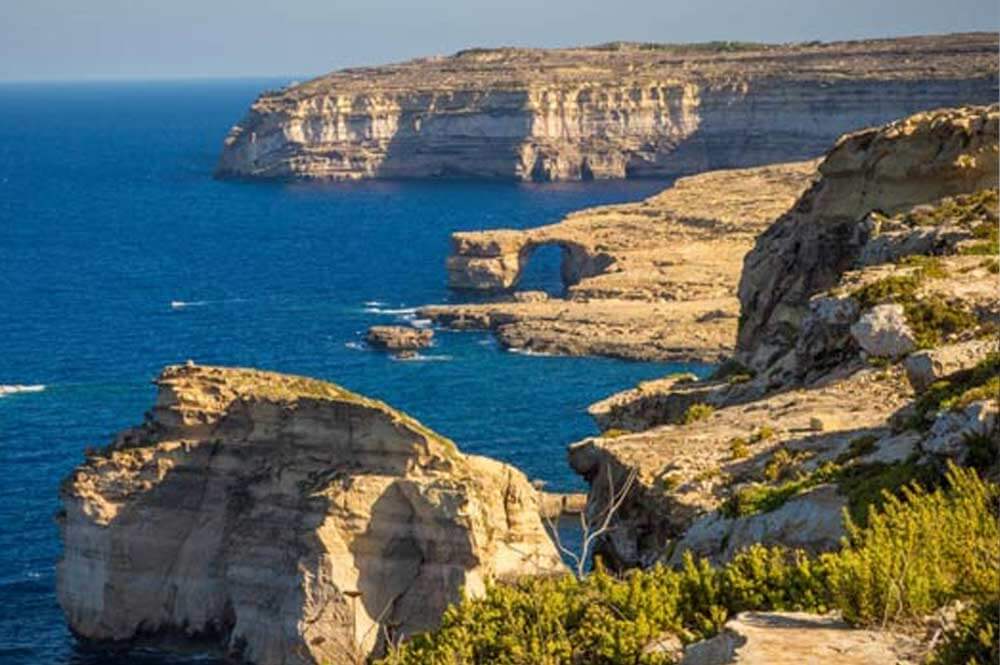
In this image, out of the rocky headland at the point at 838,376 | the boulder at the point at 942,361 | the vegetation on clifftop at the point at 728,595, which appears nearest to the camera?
the vegetation on clifftop at the point at 728,595

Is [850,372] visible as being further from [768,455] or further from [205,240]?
[205,240]

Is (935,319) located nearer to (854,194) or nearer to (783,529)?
(783,529)

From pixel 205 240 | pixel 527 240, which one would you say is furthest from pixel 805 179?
pixel 205 240

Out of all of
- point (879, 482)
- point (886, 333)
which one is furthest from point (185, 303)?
point (879, 482)

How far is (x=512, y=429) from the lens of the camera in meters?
93.0

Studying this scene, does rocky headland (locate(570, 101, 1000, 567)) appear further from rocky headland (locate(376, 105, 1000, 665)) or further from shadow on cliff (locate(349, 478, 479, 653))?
shadow on cliff (locate(349, 478, 479, 653))

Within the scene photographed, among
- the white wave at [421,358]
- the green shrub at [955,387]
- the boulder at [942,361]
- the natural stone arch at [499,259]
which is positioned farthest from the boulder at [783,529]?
the natural stone arch at [499,259]

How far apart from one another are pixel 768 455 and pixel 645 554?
2.82 m

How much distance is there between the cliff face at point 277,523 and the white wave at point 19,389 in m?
41.0

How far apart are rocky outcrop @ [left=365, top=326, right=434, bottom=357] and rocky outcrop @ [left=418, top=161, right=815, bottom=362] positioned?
5.04m

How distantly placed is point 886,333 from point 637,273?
98.1 m

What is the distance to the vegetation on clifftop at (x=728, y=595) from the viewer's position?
20203 millimetres

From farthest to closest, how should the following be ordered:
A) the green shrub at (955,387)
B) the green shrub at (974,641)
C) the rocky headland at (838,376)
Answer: the rocky headland at (838,376) → the green shrub at (955,387) → the green shrub at (974,641)

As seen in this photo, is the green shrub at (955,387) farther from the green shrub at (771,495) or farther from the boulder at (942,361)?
the green shrub at (771,495)
